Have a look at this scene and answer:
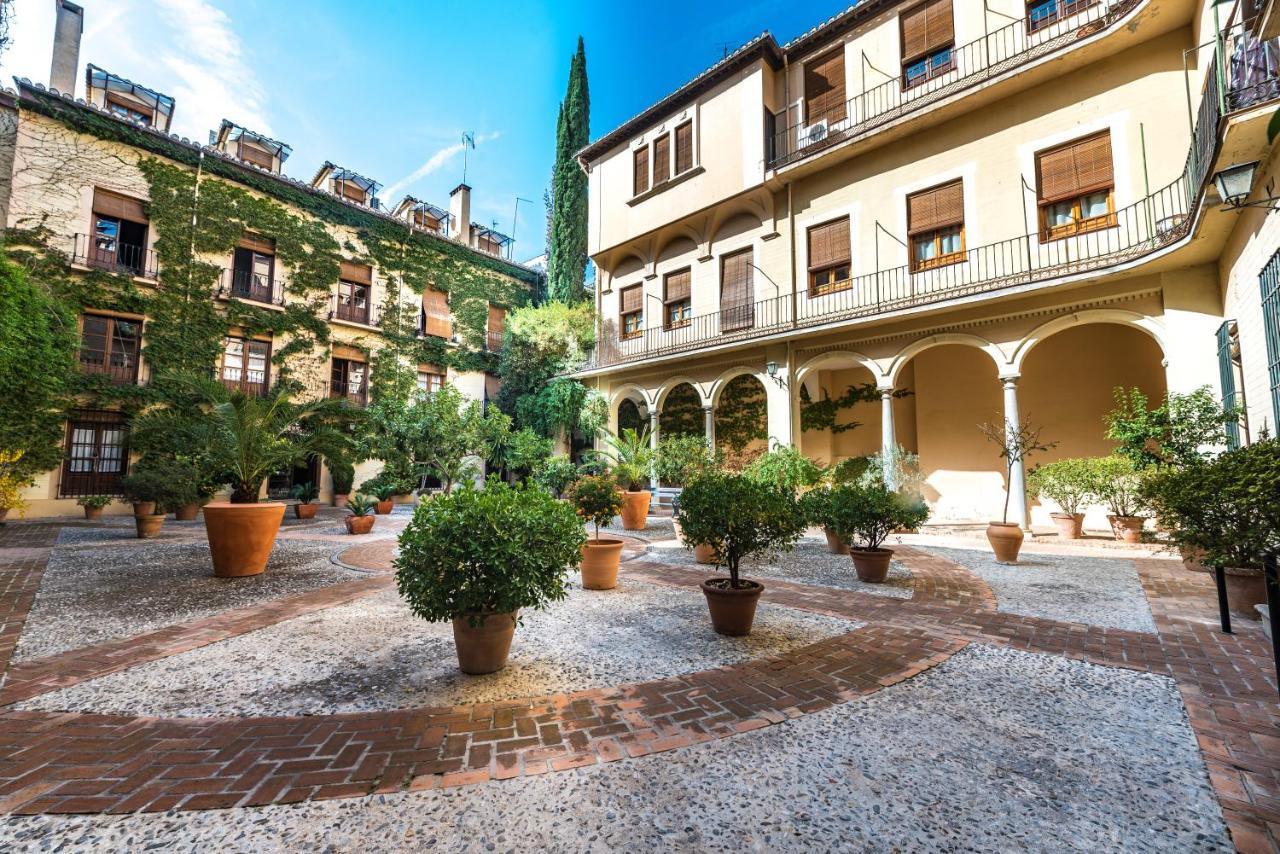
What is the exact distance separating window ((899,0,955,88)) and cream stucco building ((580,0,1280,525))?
0.05 meters

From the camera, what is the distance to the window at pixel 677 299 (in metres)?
15.9

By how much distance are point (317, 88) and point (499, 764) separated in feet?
60.6

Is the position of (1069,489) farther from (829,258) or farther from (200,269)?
(200,269)

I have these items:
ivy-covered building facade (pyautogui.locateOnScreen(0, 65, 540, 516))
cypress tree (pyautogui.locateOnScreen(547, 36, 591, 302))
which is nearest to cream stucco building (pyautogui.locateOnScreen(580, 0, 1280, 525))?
cypress tree (pyautogui.locateOnScreen(547, 36, 591, 302))

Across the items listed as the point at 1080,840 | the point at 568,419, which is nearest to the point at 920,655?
the point at 1080,840

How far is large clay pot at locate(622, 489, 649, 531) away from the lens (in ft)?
36.5

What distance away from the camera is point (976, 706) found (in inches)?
118

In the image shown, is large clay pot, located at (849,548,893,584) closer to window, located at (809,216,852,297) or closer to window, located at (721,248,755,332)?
window, located at (809,216,852,297)

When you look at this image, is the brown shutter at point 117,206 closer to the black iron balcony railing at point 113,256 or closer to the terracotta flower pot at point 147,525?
the black iron balcony railing at point 113,256

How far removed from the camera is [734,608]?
4.20 metres

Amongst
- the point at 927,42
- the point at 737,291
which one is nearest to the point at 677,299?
the point at 737,291

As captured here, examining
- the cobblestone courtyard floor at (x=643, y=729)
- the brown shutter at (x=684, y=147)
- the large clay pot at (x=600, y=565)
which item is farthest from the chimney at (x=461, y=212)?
the cobblestone courtyard floor at (x=643, y=729)

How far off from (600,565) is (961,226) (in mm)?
10963

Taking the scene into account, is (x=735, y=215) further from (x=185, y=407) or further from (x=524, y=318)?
(x=185, y=407)
